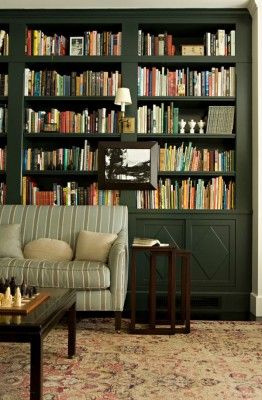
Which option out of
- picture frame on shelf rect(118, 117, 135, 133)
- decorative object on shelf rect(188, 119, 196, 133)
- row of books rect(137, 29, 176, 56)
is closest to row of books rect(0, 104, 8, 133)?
picture frame on shelf rect(118, 117, 135, 133)

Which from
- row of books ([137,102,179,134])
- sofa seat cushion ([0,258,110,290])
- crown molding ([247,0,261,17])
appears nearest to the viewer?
sofa seat cushion ([0,258,110,290])

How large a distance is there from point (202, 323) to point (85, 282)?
1044 mm

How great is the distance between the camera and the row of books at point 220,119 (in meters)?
4.69

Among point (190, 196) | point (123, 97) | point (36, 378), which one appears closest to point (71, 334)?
point (36, 378)

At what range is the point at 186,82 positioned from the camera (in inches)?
186

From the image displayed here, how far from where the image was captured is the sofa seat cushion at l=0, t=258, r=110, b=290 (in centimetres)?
356

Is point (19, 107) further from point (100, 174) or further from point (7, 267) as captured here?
point (7, 267)

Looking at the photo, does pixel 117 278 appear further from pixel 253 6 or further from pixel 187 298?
pixel 253 6

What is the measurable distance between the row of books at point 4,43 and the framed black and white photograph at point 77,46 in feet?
2.00

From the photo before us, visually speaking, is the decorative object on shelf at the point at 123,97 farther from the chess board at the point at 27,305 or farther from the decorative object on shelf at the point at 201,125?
the chess board at the point at 27,305

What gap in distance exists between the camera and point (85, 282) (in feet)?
11.7

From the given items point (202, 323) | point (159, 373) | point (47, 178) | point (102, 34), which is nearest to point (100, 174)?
point (47, 178)

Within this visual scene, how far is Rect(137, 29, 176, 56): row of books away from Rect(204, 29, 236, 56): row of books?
0.35 metres

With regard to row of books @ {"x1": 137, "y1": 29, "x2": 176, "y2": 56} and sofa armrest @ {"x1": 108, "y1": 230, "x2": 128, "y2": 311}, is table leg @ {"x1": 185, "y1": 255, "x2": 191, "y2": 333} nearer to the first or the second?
sofa armrest @ {"x1": 108, "y1": 230, "x2": 128, "y2": 311}
